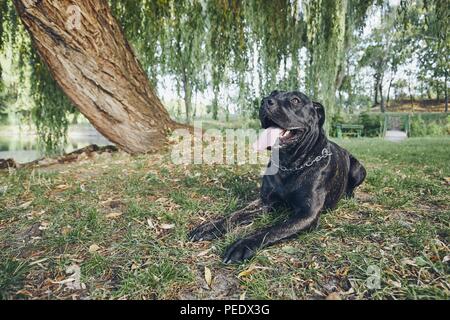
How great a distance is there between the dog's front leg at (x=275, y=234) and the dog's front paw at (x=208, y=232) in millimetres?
298

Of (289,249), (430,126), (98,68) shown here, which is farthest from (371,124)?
(289,249)

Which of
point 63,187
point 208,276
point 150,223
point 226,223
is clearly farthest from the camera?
point 63,187

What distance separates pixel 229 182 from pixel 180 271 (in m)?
1.82

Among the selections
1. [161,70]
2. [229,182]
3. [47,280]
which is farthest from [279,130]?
[161,70]

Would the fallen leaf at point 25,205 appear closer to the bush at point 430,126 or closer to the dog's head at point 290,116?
the dog's head at point 290,116

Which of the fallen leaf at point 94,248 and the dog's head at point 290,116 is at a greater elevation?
the dog's head at point 290,116

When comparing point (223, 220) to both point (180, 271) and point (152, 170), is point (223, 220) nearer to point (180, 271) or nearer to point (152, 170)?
point (180, 271)

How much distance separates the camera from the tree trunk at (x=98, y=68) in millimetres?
4129

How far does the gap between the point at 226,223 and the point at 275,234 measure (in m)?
0.48

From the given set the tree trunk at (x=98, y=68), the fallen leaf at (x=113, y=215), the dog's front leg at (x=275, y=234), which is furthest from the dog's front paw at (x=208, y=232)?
the tree trunk at (x=98, y=68)

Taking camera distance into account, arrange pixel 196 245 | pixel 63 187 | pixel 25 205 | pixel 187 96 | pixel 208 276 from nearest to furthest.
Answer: pixel 208 276 → pixel 196 245 → pixel 25 205 → pixel 63 187 → pixel 187 96

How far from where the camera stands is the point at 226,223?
8.39 feet

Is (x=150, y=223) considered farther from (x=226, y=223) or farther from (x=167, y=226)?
(x=226, y=223)

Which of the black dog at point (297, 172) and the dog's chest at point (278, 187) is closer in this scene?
the black dog at point (297, 172)
